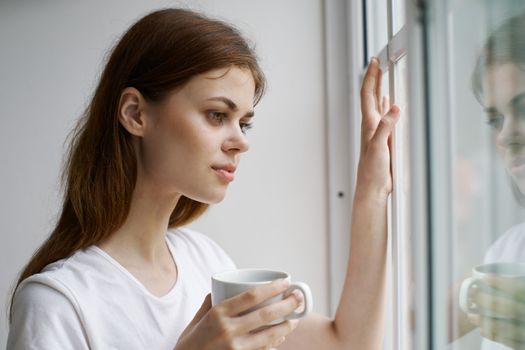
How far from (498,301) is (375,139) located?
0.39 meters

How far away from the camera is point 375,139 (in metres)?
0.76

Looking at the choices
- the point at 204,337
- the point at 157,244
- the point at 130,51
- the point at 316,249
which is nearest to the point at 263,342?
the point at 204,337

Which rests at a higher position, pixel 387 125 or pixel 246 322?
pixel 387 125

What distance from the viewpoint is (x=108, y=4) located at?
1292mm

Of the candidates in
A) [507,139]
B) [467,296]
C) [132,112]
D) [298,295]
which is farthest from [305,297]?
[132,112]

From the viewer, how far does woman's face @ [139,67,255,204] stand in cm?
78

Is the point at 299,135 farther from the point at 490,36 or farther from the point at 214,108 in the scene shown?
the point at 490,36

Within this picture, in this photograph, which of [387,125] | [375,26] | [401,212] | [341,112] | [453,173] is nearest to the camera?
[453,173]

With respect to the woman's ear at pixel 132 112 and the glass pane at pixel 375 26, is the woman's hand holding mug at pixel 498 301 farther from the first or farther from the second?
the glass pane at pixel 375 26

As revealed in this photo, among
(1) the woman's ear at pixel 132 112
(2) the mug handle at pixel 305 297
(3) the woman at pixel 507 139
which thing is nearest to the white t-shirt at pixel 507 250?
(3) the woman at pixel 507 139

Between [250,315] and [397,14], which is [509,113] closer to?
[250,315]

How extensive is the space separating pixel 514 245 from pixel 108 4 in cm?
117

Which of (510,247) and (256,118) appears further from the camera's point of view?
(256,118)

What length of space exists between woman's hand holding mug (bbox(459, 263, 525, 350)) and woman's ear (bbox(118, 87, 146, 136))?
0.55m
